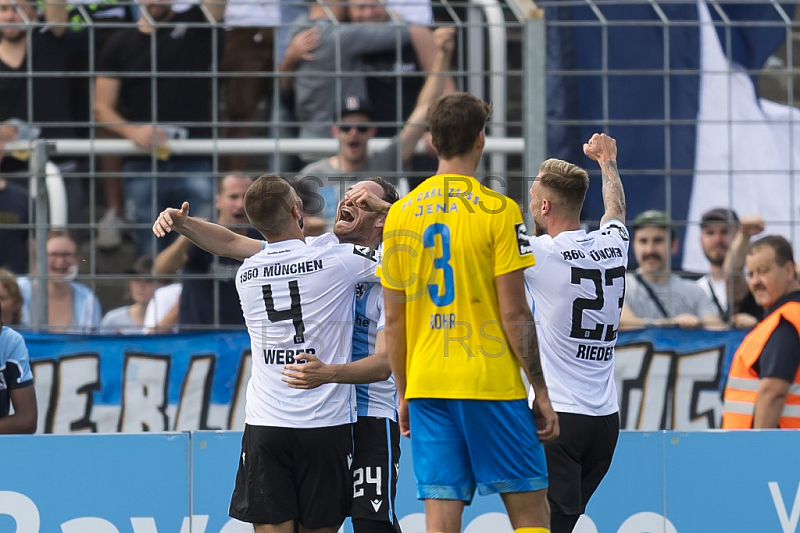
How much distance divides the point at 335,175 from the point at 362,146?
222mm

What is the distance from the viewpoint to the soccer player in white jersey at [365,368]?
13.0 ft

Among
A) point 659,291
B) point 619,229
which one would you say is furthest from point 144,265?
point 619,229

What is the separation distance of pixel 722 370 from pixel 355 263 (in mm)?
2949

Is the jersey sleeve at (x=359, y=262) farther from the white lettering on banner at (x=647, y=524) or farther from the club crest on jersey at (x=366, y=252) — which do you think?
the white lettering on banner at (x=647, y=524)

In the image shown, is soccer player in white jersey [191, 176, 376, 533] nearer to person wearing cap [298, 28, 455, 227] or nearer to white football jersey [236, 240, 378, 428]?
white football jersey [236, 240, 378, 428]

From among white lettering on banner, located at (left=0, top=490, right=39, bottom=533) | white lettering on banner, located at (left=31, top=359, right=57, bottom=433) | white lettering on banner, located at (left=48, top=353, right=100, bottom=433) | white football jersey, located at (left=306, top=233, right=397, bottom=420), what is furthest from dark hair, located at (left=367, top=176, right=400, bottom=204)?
white lettering on banner, located at (left=31, top=359, right=57, bottom=433)

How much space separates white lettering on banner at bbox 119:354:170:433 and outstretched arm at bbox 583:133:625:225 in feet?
9.21

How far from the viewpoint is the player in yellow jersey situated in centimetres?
348

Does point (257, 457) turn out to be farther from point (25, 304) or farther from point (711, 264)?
point (711, 264)

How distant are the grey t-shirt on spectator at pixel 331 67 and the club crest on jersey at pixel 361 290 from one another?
2.06 meters

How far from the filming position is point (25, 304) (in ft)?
20.4

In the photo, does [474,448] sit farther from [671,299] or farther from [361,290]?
[671,299]

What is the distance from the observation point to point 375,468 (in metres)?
4.08

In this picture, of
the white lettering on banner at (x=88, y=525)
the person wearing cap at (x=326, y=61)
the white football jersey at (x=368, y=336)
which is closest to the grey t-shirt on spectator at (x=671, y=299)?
the person wearing cap at (x=326, y=61)
